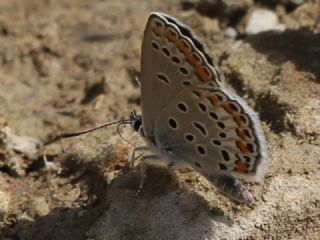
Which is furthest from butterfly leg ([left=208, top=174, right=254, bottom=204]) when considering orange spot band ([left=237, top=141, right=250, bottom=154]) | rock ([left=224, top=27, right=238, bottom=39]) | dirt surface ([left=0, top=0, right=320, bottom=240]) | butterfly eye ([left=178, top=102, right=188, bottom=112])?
rock ([left=224, top=27, right=238, bottom=39])

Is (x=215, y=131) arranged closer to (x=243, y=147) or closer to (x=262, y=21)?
(x=243, y=147)

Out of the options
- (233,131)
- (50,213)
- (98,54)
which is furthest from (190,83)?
(98,54)

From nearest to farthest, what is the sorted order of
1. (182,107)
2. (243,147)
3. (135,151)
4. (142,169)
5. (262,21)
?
(243,147) → (182,107) → (142,169) → (135,151) → (262,21)

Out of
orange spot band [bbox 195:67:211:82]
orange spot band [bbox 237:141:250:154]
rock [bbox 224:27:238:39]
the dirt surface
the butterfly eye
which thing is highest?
orange spot band [bbox 195:67:211:82]

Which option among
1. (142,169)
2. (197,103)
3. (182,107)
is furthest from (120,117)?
(197,103)

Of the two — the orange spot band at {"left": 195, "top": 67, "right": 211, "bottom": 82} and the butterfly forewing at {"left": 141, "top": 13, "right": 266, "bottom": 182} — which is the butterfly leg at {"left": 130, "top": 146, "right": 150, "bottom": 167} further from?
the orange spot band at {"left": 195, "top": 67, "right": 211, "bottom": 82}

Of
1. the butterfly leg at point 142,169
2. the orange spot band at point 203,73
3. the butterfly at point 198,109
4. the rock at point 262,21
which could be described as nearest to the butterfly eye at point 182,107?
the butterfly at point 198,109

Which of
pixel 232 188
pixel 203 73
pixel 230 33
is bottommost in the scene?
pixel 232 188

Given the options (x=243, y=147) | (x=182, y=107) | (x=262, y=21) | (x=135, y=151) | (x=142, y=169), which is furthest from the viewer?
(x=262, y=21)
